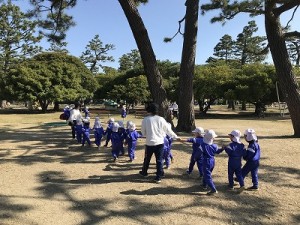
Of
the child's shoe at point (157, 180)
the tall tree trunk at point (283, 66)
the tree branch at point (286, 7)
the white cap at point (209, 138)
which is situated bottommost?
the child's shoe at point (157, 180)

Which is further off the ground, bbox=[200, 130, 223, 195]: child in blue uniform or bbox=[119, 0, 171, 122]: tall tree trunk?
bbox=[119, 0, 171, 122]: tall tree trunk

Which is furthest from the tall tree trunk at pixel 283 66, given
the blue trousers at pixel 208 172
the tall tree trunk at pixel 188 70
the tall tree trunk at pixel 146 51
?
the blue trousers at pixel 208 172

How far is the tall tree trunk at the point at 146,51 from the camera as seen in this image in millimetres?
12734

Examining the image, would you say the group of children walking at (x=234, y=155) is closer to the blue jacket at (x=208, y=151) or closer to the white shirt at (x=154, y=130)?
the blue jacket at (x=208, y=151)

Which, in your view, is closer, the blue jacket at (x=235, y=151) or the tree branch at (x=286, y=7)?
the blue jacket at (x=235, y=151)

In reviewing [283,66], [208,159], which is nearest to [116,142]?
[208,159]

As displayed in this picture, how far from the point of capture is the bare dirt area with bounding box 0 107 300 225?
4.62 metres

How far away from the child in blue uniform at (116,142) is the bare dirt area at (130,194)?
25 centimetres

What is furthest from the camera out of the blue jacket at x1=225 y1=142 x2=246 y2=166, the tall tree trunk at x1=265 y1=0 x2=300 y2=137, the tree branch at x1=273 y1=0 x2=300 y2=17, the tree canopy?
the tree canopy

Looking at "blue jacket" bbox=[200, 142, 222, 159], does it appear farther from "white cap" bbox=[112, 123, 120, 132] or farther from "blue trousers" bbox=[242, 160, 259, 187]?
"white cap" bbox=[112, 123, 120, 132]

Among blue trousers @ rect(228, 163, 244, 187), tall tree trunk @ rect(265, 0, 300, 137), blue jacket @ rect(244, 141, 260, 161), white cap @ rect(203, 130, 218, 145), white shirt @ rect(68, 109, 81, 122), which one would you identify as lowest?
blue trousers @ rect(228, 163, 244, 187)

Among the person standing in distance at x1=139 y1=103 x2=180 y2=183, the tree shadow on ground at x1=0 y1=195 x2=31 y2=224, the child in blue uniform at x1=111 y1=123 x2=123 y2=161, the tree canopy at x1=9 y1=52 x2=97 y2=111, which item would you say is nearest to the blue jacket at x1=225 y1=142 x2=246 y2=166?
the person standing in distance at x1=139 y1=103 x2=180 y2=183

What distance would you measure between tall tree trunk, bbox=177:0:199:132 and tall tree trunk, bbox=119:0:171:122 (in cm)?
90

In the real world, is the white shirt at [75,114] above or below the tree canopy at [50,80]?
below
